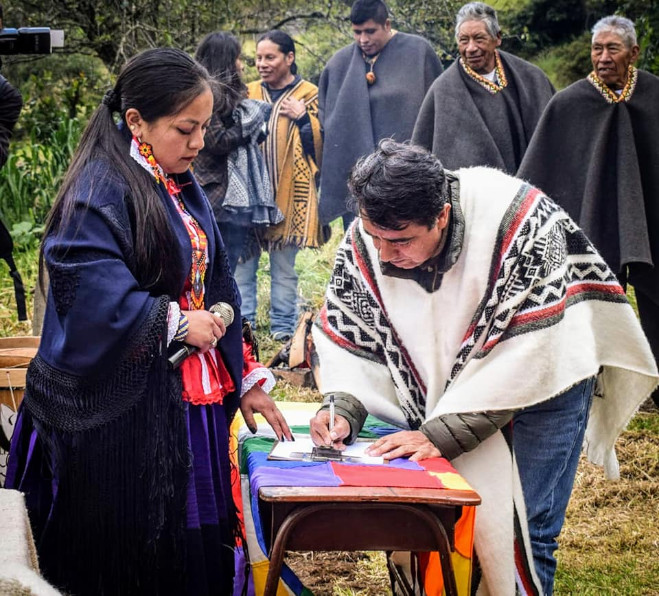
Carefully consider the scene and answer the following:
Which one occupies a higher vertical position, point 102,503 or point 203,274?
point 203,274

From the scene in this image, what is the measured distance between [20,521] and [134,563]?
2.08 ft

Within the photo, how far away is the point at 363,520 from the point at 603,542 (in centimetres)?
203

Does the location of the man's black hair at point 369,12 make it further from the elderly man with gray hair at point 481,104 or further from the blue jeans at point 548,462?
the blue jeans at point 548,462

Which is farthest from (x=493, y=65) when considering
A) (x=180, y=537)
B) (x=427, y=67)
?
(x=180, y=537)

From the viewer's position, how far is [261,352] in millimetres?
6207

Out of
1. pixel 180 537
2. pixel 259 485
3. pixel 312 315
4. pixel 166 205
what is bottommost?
pixel 312 315

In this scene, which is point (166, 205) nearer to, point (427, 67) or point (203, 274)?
point (203, 274)

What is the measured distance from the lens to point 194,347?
2.69m

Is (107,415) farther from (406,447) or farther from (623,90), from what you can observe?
(623,90)

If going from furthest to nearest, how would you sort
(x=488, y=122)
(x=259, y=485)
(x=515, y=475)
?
(x=488, y=122)
(x=515, y=475)
(x=259, y=485)

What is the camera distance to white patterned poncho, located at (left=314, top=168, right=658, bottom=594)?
2.74 m

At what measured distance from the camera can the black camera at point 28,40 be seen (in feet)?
10.4

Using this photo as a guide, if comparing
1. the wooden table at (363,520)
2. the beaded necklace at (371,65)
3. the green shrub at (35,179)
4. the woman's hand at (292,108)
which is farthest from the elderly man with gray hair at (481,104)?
the green shrub at (35,179)

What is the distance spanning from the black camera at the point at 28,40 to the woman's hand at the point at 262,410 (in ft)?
4.40
